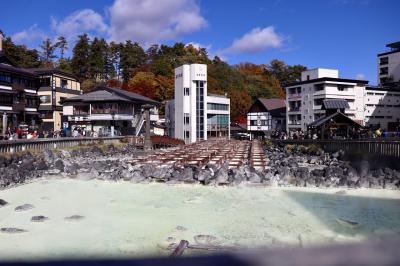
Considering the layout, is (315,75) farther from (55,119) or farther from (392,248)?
(392,248)

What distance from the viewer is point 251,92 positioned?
257ft

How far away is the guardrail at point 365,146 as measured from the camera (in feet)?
82.7

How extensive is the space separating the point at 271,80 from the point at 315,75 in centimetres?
2395

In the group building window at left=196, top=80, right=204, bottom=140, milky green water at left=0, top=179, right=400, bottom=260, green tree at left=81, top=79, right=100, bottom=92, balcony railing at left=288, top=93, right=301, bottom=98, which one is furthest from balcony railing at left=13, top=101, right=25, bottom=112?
balcony railing at left=288, top=93, right=301, bottom=98

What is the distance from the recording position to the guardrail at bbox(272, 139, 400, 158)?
993 inches

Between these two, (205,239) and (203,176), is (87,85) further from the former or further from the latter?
(205,239)

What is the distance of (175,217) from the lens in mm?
13367

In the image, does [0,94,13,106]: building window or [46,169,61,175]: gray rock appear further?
[0,94,13,106]: building window

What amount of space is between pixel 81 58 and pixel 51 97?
24846 mm

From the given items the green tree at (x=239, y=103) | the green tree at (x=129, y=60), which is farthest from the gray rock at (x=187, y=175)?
the green tree at (x=129, y=60)

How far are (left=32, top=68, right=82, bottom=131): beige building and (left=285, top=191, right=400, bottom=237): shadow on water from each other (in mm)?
40594

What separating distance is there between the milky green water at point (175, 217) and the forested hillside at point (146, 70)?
48.9m

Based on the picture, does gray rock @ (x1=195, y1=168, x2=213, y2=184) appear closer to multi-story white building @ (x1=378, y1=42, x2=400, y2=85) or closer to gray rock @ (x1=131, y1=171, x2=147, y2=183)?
gray rock @ (x1=131, y1=171, x2=147, y2=183)

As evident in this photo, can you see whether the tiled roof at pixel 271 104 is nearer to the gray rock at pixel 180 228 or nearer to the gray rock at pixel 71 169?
the gray rock at pixel 71 169
